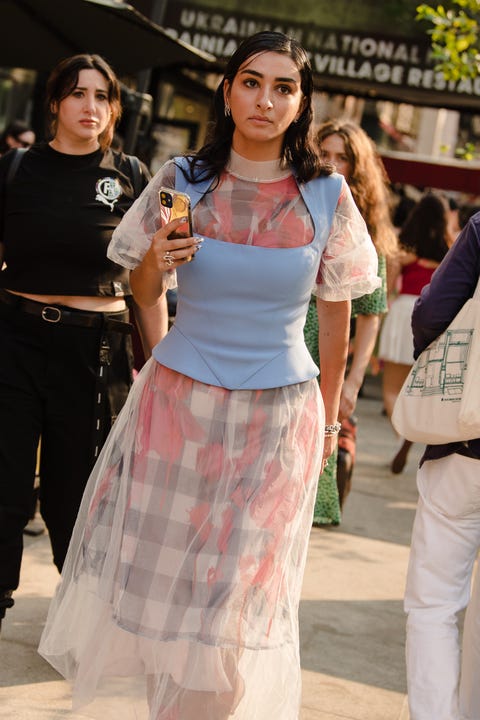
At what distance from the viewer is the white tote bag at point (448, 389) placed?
3.63 m

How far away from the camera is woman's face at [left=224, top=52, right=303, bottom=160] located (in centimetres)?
332

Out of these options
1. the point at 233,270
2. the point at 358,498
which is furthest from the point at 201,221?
the point at 358,498

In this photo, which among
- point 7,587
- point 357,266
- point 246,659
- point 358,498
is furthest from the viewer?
point 358,498

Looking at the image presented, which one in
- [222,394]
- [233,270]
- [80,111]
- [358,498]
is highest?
[80,111]

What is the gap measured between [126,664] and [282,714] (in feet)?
1.45

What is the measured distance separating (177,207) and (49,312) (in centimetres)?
105

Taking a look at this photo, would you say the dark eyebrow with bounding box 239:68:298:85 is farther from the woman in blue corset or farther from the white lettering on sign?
→ the white lettering on sign

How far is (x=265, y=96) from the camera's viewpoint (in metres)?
3.31

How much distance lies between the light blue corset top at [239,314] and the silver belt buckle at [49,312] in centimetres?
91

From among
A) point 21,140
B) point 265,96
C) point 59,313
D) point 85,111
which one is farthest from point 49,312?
point 21,140

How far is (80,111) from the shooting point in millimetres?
4281

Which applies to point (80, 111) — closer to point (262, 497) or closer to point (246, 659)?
point (262, 497)

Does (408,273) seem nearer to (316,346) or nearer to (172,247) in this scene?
(316,346)
